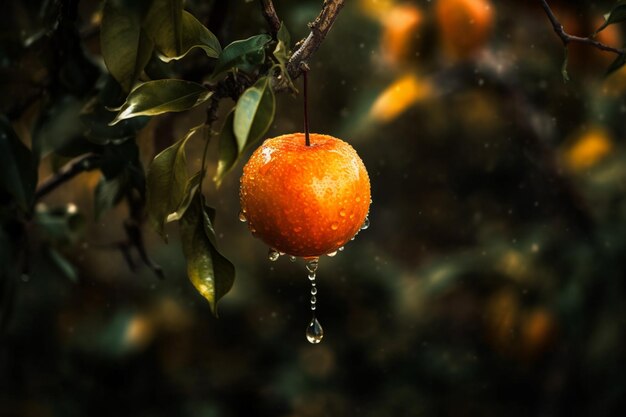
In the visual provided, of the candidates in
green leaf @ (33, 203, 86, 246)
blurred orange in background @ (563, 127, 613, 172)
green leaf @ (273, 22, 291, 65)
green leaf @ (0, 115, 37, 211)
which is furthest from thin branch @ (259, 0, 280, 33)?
blurred orange in background @ (563, 127, 613, 172)

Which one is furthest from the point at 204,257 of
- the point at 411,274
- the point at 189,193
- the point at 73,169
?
the point at 411,274

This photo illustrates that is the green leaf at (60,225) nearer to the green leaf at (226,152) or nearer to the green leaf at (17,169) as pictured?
the green leaf at (17,169)

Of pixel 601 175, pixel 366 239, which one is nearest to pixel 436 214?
pixel 366 239

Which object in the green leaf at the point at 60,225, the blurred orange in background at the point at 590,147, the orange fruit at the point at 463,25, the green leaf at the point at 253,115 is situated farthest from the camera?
the blurred orange in background at the point at 590,147

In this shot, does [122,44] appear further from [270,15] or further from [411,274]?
[411,274]

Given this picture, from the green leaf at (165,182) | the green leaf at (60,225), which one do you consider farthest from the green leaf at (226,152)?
the green leaf at (60,225)

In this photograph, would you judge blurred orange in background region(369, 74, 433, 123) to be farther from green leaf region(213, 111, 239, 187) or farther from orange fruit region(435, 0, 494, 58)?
green leaf region(213, 111, 239, 187)
